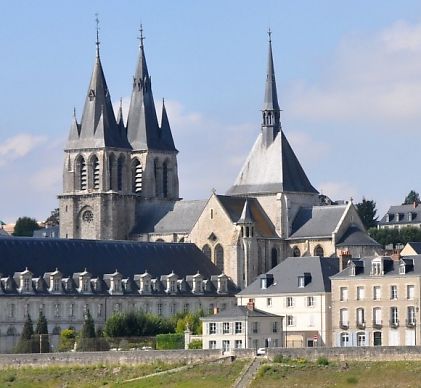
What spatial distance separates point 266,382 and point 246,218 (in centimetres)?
3895

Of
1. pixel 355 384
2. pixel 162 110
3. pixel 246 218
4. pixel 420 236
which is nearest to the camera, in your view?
pixel 355 384

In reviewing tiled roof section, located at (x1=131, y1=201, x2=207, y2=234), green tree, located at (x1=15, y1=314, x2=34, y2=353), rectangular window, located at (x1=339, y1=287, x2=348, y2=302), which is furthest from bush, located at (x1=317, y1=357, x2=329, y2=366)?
tiled roof section, located at (x1=131, y1=201, x2=207, y2=234)

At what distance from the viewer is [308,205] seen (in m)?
122

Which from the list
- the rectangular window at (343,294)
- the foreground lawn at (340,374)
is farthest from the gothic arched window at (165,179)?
the foreground lawn at (340,374)

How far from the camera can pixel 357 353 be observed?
7900 cm

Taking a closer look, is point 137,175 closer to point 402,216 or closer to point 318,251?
point 318,251

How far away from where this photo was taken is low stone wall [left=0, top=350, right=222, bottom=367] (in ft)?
274

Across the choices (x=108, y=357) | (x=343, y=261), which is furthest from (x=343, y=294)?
(x=108, y=357)

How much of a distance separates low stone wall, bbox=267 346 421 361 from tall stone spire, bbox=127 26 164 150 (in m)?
49.4

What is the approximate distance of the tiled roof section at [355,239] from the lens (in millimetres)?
115875

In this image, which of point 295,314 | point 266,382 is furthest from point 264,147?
point 266,382

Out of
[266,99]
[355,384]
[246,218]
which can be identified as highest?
[266,99]

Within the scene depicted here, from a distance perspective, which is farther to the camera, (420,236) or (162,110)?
(420,236)

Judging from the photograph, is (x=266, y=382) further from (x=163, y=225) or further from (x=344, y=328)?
(x=163, y=225)
